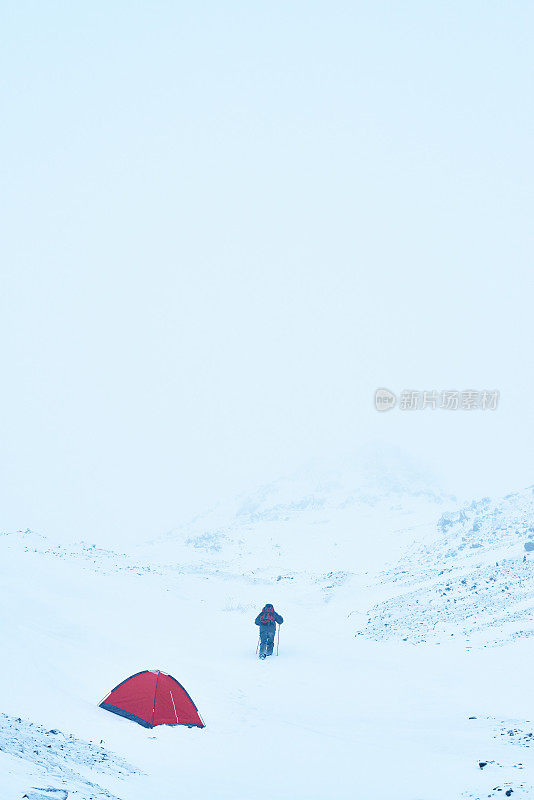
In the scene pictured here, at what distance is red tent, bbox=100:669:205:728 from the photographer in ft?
38.6

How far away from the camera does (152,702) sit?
11.8 m

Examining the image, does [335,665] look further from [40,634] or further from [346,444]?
[346,444]

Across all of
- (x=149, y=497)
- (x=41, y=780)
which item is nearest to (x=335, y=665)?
(x=41, y=780)

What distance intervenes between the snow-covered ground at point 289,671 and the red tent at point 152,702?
1.07 feet

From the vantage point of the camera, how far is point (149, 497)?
14312cm

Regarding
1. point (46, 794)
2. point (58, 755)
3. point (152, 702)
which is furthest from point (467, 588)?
point (46, 794)

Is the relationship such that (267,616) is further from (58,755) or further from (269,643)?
(58,755)

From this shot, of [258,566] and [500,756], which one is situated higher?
[258,566]

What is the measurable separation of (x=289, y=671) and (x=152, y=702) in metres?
6.62

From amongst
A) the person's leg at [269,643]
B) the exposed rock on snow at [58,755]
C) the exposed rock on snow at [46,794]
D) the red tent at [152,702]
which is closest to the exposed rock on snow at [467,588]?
the person's leg at [269,643]

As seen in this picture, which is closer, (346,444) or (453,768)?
(453,768)

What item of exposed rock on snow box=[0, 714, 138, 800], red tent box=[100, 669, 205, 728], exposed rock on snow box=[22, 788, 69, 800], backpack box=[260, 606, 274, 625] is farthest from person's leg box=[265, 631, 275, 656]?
exposed rock on snow box=[22, 788, 69, 800]

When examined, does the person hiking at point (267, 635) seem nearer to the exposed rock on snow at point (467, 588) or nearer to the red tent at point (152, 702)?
the exposed rock on snow at point (467, 588)

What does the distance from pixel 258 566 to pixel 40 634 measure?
25.1 meters
